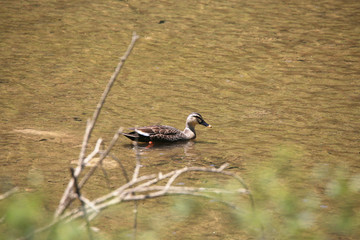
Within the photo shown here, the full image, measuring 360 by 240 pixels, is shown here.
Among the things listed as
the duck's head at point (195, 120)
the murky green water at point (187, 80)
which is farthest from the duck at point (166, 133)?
the murky green water at point (187, 80)

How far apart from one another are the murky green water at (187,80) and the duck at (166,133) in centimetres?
21

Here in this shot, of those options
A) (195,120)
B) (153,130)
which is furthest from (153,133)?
(195,120)

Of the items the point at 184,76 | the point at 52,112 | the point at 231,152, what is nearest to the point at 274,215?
the point at 231,152

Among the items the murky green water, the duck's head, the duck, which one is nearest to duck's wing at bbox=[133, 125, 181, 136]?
the duck

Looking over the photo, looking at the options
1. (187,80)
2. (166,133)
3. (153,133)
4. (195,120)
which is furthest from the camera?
(187,80)

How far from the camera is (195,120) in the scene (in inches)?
395

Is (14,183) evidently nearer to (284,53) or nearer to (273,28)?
(284,53)

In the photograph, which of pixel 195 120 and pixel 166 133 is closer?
pixel 166 133

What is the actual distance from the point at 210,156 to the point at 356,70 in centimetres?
601

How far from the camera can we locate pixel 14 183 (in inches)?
285

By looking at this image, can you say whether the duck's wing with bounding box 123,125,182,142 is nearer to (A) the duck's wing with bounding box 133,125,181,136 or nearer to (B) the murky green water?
(A) the duck's wing with bounding box 133,125,181,136

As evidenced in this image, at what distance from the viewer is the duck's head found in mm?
10008

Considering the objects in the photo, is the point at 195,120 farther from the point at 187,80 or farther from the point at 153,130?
the point at 187,80

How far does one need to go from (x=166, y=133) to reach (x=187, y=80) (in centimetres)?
334
